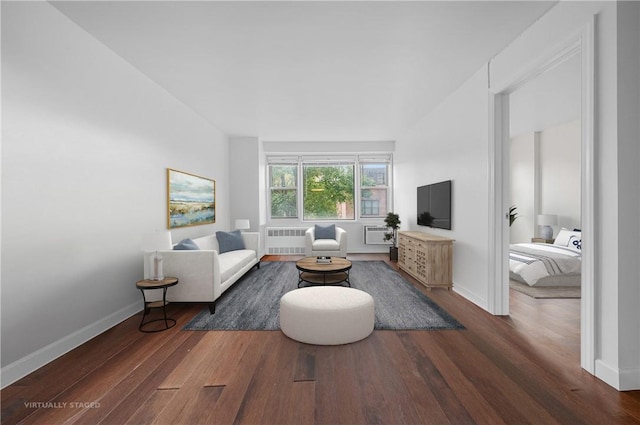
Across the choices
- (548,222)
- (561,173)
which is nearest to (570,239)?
(548,222)

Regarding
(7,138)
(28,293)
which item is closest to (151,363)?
(28,293)

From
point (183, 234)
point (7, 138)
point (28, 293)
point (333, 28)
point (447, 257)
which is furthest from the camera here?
point (183, 234)

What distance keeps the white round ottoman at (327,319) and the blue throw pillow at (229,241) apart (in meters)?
2.53

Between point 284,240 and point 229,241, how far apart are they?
2.21 metres

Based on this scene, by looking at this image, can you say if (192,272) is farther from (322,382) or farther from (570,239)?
(570,239)

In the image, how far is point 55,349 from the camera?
223 centimetres

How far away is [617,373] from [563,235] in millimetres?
Answer: 4201

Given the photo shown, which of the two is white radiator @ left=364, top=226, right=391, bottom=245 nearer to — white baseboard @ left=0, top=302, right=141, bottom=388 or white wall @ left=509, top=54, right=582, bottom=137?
white wall @ left=509, top=54, right=582, bottom=137

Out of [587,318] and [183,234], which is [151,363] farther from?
[587,318]

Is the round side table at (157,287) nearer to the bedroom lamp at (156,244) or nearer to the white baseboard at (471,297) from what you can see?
the bedroom lamp at (156,244)

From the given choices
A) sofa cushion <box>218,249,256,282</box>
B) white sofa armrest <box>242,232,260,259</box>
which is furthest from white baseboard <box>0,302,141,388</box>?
A: white sofa armrest <box>242,232,260,259</box>

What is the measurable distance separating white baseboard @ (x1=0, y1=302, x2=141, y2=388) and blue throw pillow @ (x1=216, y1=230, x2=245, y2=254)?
1850mm

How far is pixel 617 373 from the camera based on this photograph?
71.1 inches

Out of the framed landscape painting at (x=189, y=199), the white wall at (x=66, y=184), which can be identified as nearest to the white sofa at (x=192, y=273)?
the white wall at (x=66, y=184)
